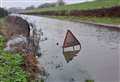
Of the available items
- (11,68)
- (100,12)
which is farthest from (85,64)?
(100,12)

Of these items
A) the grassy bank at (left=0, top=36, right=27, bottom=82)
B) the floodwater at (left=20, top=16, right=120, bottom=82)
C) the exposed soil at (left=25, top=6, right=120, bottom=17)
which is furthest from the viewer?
the exposed soil at (left=25, top=6, right=120, bottom=17)

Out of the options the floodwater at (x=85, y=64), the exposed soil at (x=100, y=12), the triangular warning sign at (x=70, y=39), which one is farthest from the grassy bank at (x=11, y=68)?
the exposed soil at (x=100, y=12)

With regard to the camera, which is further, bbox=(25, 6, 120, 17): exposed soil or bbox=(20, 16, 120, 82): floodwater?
bbox=(25, 6, 120, 17): exposed soil

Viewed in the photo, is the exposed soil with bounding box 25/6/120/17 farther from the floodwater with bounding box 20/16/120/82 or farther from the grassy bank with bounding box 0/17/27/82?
the grassy bank with bounding box 0/17/27/82

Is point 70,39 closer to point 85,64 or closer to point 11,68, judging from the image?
point 85,64

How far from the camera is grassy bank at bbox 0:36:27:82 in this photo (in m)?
7.85

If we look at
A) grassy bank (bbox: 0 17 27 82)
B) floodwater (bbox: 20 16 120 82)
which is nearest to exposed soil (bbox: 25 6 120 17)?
floodwater (bbox: 20 16 120 82)

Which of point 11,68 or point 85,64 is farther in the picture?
point 85,64

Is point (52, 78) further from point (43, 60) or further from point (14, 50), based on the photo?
point (43, 60)

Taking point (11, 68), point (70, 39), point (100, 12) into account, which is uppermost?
point (100, 12)

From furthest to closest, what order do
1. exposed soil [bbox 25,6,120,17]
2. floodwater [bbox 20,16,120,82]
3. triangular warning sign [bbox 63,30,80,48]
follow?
exposed soil [bbox 25,6,120,17], triangular warning sign [bbox 63,30,80,48], floodwater [bbox 20,16,120,82]

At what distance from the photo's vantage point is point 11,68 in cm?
859

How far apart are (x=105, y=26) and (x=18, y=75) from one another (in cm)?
1862

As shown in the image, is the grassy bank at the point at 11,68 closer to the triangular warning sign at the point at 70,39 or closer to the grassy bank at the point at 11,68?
the grassy bank at the point at 11,68
